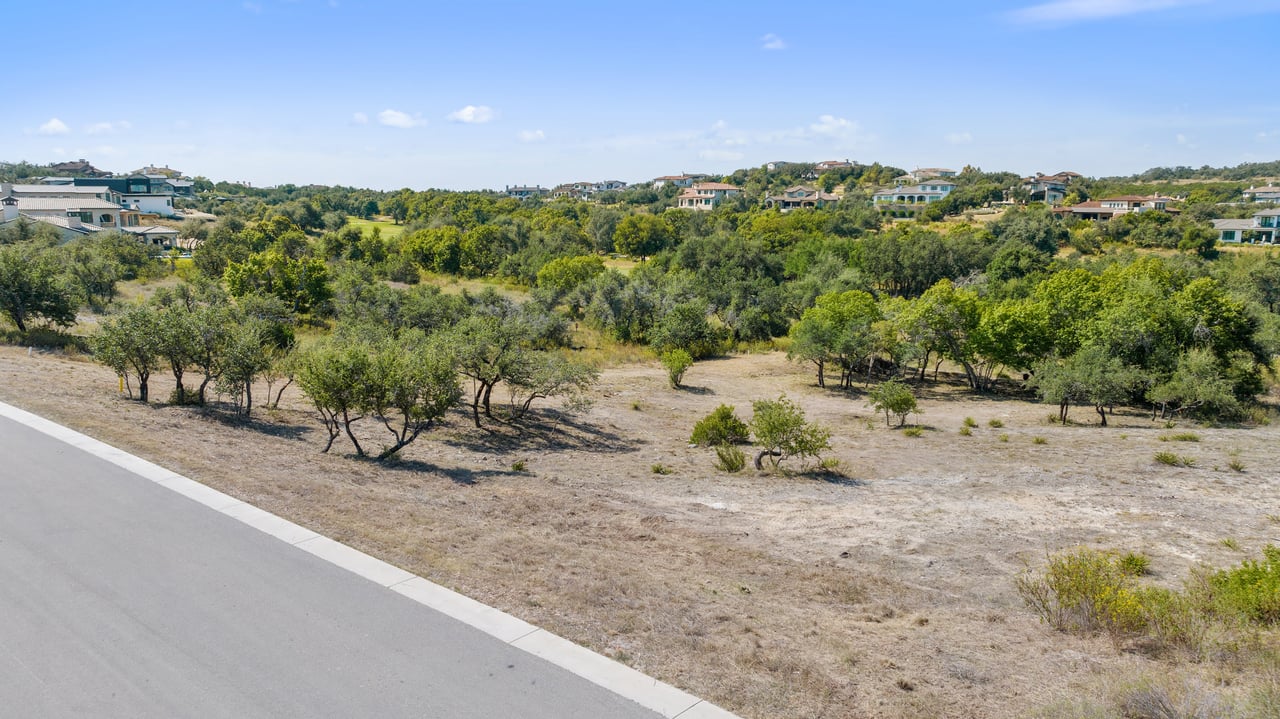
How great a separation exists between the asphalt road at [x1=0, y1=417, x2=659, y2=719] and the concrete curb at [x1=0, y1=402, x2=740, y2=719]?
0.14 metres

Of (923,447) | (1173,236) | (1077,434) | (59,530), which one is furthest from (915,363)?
(1173,236)

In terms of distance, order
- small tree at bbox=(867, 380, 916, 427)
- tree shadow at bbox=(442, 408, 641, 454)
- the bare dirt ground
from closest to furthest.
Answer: the bare dirt ground < tree shadow at bbox=(442, 408, 641, 454) < small tree at bbox=(867, 380, 916, 427)

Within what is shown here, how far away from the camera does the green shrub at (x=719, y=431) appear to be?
23281 mm

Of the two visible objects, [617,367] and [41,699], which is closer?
[41,699]

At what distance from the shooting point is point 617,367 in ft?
129

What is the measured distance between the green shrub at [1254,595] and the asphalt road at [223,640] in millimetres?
8032

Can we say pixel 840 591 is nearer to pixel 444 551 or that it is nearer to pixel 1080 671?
pixel 1080 671

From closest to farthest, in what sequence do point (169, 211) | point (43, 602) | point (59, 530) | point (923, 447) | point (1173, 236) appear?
1. point (43, 602)
2. point (59, 530)
3. point (923, 447)
4. point (1173, 236)
5. point (169, 211)

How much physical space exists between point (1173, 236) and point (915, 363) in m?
56.7

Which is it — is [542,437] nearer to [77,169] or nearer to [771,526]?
[771,526]

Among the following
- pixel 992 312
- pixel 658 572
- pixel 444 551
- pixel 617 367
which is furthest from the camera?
pixel 617 367

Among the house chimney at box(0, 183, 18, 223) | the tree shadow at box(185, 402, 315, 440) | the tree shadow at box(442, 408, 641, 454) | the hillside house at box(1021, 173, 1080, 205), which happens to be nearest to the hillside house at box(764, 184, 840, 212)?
the hillside house at box(1021, 173, 1080, 205)

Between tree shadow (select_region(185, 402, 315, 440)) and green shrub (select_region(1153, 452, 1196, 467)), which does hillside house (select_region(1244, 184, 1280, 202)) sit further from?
tree shadow (select_region(185, 402, 315, 440))

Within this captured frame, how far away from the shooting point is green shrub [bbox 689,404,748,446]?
2328 cm
